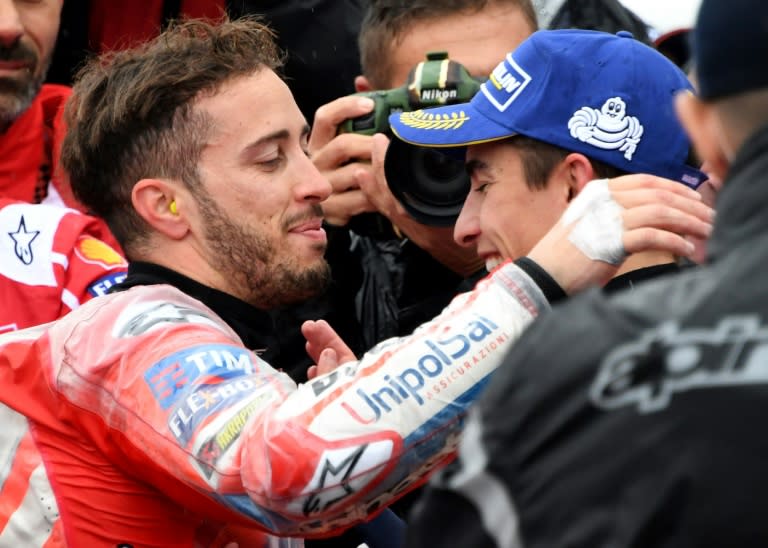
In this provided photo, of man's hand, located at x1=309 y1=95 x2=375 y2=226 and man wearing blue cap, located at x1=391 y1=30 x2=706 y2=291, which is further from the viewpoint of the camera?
man's hand, located at x1=309 y1=95 x2=375 y2=226

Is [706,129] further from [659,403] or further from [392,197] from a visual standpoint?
[392,197]

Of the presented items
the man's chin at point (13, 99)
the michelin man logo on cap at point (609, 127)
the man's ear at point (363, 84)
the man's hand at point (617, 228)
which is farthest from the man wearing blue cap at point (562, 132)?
the man's chin at point (13, 99)

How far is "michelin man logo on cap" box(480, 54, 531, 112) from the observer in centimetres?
268

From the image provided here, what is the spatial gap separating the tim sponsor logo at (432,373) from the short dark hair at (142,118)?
979 millimetres

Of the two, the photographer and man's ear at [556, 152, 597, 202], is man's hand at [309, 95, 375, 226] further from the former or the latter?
man's ear at [556, 152, 597, 202]

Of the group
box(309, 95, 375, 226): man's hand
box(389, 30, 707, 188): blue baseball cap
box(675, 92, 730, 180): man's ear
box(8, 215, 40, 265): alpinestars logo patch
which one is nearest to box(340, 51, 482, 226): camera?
box(309, 95, 375, 226): man's hand

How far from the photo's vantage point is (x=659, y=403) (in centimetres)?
111

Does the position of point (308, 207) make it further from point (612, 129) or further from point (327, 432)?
point (327, 432)

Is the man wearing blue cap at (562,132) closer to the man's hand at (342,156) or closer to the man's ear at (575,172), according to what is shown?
the man's ear at (575,172)

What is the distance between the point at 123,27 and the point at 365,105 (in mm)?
1230

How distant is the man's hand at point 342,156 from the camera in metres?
3.46

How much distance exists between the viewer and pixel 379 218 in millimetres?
3602

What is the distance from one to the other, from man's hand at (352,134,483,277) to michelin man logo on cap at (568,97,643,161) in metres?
0.79

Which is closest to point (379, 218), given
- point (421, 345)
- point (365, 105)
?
point (365, 105)
